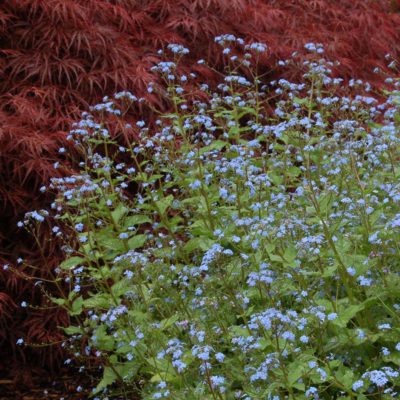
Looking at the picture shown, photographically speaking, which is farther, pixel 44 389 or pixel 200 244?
pixel 44 389

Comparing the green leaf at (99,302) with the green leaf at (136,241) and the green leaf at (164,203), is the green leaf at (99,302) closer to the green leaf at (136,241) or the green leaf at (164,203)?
the green leaf at (136,241)

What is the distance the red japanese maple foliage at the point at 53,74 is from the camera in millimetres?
4109

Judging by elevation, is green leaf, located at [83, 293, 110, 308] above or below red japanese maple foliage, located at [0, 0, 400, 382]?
below

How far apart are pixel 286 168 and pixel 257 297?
85cm

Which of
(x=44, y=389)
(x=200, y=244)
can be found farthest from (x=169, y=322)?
(x=44, y=389)

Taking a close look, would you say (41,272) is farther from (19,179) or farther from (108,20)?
(108,20)

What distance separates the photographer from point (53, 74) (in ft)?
14.5

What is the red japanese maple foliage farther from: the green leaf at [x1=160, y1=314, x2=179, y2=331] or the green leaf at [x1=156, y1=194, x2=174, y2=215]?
the green leaf at [x1=160, y1=314, x2=179, y2=331]

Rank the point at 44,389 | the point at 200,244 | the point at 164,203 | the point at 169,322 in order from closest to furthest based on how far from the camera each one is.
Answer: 1. the point at 169,322
2. the point at 200,244
3. the point at 164,203
4. the point at 44,389

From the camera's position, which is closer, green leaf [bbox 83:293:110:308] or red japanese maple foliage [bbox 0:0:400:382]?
green leaf [bbox 83:293:110:308]

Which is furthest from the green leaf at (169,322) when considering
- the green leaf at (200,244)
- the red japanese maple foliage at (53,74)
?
the red japanese maple foliage at (53,74)

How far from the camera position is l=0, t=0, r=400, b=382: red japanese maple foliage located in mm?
4109

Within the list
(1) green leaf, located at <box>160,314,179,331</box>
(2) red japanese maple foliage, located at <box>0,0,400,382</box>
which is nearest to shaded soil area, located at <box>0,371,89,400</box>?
(2) red japanese maple foliage, located at <box>0,0,400,382</box>

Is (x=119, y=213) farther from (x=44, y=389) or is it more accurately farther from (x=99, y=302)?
(x=44, y=389)
